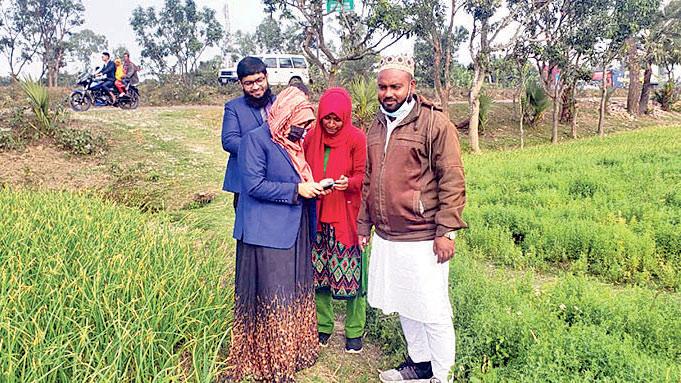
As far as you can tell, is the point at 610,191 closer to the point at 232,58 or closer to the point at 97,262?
the point at 97,262

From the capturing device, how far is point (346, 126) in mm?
2701

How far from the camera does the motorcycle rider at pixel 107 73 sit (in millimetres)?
11023

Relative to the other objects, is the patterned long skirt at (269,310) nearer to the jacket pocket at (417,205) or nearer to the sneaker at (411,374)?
the sneaker at (411,374)

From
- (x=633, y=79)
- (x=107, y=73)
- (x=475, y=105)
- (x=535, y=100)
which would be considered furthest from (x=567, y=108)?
(x=107, y=73)

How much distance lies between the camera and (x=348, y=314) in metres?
2.99

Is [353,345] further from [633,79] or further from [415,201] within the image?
[633,79]

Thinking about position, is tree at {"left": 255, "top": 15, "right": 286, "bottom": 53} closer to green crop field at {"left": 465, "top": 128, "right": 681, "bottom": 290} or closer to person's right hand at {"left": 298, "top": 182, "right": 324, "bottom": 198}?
green crop field at {"left": 465, "top": 128, "right": 681, "bottom": 290}

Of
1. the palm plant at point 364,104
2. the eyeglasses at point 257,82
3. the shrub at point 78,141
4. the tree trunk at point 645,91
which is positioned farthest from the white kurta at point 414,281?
the tree trunk at point 645,91

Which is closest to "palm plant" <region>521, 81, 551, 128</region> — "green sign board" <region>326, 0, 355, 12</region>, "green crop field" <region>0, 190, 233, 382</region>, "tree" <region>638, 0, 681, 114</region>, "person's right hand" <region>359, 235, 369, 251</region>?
"tree" <region>638, 0, 681, 114</region>

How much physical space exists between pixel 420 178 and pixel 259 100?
1063 mm

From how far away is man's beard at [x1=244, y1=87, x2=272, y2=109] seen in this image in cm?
296

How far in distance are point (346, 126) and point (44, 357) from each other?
5.22ft

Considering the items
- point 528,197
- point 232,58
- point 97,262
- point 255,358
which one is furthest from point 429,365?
point 232,58

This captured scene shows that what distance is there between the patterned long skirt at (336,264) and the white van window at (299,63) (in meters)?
16.5
